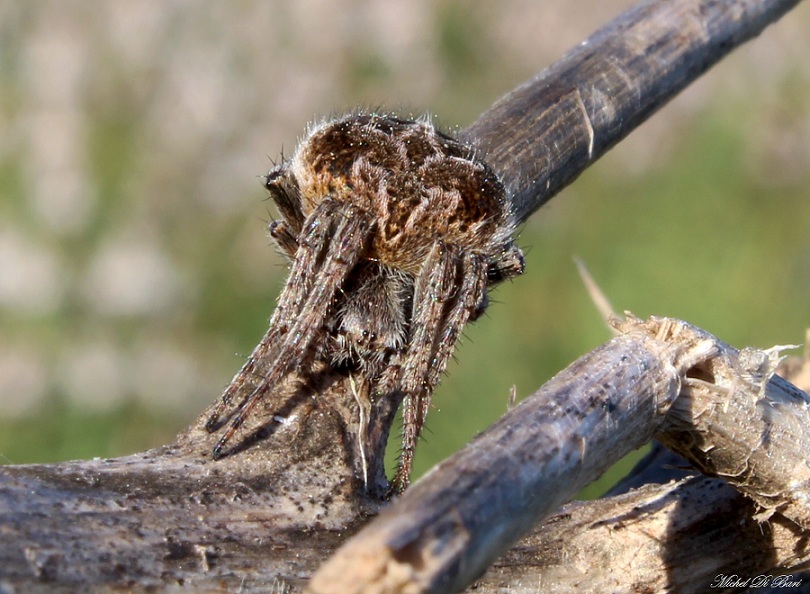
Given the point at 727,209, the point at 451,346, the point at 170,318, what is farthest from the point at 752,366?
the point at 170,318

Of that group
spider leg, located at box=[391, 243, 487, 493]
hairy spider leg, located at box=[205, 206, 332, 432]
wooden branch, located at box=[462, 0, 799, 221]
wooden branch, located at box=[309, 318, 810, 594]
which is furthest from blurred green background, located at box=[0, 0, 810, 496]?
wooden branch, located at box=[309, 318, 810, 594]

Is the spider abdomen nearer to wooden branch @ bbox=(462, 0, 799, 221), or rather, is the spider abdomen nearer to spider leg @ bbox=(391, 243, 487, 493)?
spider leg @ bbox=(391, 243, 487, 493)

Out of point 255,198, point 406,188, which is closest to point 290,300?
point 406,188

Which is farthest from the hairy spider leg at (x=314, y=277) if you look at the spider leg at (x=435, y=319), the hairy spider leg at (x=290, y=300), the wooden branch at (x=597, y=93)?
the wooden branch at (x=597, y=93)

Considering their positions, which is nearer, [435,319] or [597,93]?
[435,319]

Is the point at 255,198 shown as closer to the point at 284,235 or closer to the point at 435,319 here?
the point at 284,235

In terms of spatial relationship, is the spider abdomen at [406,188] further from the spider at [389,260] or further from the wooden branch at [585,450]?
the wooden branch at [585,450]

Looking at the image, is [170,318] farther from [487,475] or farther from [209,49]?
[487,475]
